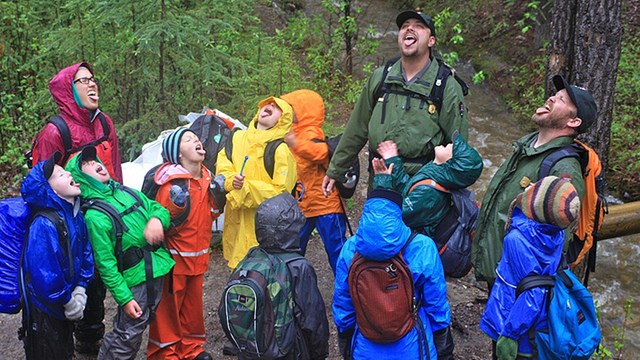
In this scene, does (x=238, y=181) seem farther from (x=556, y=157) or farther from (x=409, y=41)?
(x=556, y=157)

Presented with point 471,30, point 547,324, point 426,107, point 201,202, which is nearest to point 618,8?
point 426,107

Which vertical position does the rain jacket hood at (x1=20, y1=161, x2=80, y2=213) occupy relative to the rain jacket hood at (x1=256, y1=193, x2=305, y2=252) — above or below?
above

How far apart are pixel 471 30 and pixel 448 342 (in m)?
12.4

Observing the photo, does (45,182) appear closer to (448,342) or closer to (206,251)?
(206,251)

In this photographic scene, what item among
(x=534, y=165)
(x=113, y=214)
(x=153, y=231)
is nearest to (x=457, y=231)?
(x=534, y=165)

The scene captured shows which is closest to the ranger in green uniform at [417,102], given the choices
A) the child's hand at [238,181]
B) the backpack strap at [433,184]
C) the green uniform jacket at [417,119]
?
the green uniform jacket at [417,119]

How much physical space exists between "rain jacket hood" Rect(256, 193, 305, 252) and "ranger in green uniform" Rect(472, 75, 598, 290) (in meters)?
1.43

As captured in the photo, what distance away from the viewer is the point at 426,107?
4848mm

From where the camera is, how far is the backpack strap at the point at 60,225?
13.0 feet

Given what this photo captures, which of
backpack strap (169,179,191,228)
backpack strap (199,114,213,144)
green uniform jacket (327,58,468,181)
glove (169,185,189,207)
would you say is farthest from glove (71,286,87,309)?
green uniform jacket (327,58,468,181)

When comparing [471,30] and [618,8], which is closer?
[618,8]

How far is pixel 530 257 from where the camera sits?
3.43 m

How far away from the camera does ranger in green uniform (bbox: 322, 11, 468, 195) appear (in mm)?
4836

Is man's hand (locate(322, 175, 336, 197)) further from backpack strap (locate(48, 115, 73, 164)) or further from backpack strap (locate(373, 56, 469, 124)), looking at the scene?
backpack strap (locate(48, 115, 73, 164))
